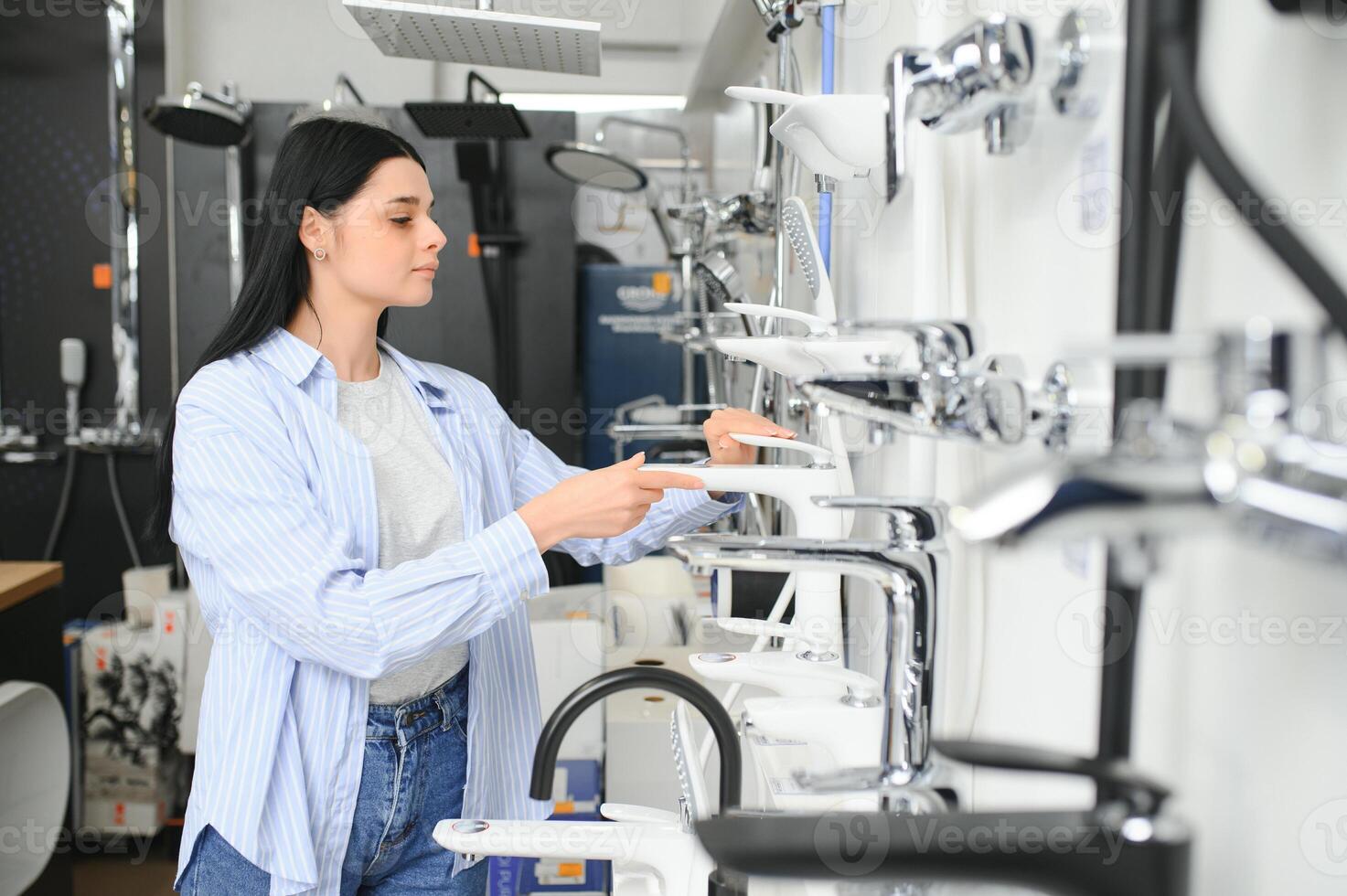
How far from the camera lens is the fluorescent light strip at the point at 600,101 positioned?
422cm

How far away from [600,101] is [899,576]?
3.98 m

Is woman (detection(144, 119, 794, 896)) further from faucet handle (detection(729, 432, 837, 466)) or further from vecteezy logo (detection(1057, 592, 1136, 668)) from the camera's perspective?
vecteezy logo (detection(1057, 592, 1136, 668))

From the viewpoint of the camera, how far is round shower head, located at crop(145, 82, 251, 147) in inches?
96.8

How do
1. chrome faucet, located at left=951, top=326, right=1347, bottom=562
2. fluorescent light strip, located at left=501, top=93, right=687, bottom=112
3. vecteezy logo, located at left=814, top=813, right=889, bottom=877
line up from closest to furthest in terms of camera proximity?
1. chrome faucet, located at left=951, top=326, right=1347, bottom=562
2. vecteezy logo, located at left=814, top=813, right=889, bottom=877
3. fluorescent light strip, located at left=501, top=93, right=687, bottom=112

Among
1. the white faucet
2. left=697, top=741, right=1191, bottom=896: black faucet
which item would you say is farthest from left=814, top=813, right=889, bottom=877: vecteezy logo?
the white faucet

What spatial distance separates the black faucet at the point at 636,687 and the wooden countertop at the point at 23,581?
5.78ft

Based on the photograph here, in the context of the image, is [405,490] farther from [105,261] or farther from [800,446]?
[105,261]

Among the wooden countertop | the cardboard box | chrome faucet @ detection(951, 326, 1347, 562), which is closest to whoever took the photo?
chrome faucet @ detection(951, 326, 1347, 562)

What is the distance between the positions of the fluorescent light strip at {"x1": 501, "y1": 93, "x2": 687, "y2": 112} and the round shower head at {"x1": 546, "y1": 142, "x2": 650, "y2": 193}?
177 centimetres

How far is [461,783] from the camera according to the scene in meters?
1.31

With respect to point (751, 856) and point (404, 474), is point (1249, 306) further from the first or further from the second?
point (404, 474)

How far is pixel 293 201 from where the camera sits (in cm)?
133

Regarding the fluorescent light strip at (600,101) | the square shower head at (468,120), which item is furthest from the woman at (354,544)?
the fluorescent light strip at (600,101)

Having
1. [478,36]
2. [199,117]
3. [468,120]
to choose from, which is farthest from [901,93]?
[199,117]
